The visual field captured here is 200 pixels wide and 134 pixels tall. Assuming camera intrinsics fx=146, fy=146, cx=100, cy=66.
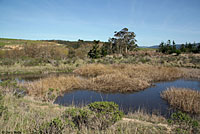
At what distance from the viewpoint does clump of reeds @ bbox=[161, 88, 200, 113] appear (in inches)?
291

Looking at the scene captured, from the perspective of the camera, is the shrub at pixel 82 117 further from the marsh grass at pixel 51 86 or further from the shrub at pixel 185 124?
the marsh grass at pixel 51 86

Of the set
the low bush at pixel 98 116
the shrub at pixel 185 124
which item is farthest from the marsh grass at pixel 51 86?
the shrub at pixel 185 124

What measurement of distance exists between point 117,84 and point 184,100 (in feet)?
16.4

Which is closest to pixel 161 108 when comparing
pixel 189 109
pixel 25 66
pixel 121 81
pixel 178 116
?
pixel 189 109

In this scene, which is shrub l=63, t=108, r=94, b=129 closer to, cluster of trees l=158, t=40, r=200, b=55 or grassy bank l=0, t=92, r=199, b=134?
grassy bank l=0, t=92, r=199, b=134

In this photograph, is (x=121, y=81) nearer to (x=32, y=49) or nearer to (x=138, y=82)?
(x=138, y=82)

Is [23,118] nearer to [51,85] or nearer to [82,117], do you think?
[82,117]

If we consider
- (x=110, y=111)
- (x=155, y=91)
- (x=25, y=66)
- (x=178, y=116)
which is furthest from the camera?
(x=25, y=66)

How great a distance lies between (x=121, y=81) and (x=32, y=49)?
23545mm

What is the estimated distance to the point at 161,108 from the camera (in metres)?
8.03

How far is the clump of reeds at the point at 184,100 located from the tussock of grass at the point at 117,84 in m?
2.52

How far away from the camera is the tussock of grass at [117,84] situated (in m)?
11.4

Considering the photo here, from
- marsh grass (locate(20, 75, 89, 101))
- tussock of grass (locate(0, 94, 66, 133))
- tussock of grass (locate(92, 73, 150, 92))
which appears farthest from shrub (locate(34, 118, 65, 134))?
tussock of grass (locate(92, 73, 150, 92))

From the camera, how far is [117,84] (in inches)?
465
